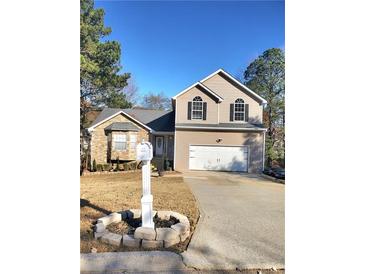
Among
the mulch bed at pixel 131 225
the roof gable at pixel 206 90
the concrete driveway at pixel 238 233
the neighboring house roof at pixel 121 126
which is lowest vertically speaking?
the concrete driveway at pixel 238 233

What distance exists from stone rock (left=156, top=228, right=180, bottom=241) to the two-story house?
17.4 ft

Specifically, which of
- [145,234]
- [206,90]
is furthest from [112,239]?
[206,90]

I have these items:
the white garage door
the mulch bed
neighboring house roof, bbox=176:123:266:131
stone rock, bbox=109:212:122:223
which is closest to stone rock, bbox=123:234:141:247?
the mulch bed

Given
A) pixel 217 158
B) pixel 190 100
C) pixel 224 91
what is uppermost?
pixel 224 91

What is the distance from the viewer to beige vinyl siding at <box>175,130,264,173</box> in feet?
24.7

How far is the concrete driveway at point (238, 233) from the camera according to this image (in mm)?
1696

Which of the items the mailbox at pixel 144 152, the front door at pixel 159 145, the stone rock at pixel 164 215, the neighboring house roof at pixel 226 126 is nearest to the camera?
the mailbox at pixel 144 152

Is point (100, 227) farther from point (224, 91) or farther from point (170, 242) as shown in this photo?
point (224, 91)

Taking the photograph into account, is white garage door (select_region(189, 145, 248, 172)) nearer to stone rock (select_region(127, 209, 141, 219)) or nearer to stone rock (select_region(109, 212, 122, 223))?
stone rock (select_region(127, 209, 141, 219))

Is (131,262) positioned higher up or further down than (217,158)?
further down

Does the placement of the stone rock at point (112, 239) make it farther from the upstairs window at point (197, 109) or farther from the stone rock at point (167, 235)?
the upstairs window at point (197, 109)

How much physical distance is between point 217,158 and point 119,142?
3.29 metres

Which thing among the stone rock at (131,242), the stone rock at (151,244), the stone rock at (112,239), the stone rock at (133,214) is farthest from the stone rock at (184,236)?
the stone rock at (133,214)

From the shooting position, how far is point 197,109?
26.6 ft
